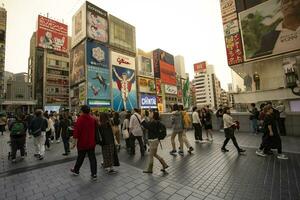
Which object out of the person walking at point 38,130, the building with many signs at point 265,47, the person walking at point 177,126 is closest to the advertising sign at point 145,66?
the building with many signs at point 265,47

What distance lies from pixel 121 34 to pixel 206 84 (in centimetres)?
7469

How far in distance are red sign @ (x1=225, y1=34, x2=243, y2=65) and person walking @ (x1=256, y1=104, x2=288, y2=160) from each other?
86.4 ft

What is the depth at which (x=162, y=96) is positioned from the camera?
7331cm

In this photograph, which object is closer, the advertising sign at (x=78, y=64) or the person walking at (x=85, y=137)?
the person walking at (x=85, y=137)

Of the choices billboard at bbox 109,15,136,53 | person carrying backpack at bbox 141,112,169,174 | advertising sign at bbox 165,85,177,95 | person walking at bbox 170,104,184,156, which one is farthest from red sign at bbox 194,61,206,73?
person carrying backpack at bbox 141,112,169,174

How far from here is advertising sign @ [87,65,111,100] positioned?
40656 millimetres

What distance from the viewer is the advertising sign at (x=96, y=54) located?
137 feet

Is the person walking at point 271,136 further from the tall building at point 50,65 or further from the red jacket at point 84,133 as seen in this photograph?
the tall building at point 50,65

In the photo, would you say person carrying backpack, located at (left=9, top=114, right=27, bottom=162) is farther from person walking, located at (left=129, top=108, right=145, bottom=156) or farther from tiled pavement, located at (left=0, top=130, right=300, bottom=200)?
person walking, located at (left=129, top=108, right=145, bottom=156)

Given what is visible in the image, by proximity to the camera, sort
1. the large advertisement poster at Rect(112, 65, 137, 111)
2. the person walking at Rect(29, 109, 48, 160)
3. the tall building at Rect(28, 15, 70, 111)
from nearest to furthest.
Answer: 1. the person walking at Rect(29, 109, 48, 160)
2. the large advertisement poster at Rect(112, 65, 137, 111)
3. the tall building at Rect(28, 15, 70, 111)

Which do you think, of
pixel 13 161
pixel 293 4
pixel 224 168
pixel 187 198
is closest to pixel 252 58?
pixel 293 4

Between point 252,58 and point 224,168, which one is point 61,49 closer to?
point 252,58

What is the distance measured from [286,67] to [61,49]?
2338 inches

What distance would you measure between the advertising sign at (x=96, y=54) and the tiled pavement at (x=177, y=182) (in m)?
40.0
